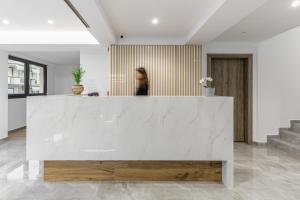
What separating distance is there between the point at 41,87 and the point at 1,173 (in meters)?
6.19

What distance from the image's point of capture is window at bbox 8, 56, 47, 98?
7297 mm

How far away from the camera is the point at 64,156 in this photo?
10.5ft

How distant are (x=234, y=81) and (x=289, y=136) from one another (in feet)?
6.02

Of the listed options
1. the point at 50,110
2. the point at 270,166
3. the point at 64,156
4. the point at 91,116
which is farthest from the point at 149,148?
the point at 270,166

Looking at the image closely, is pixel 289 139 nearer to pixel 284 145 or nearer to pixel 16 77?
pixel 284 145

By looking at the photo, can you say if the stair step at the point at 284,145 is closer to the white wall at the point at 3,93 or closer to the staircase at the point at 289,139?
the staircase at the point at 289,139

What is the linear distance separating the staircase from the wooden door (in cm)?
77

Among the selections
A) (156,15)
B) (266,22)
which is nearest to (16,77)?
(156,15)

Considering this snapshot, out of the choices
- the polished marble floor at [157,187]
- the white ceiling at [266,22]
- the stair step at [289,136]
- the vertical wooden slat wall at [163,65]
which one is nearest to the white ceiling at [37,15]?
the vertical wooden slat wall at [163,65]

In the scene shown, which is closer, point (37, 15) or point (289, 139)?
point (37, 15)

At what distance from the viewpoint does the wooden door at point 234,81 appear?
614cm

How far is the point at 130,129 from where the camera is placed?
3193 mm

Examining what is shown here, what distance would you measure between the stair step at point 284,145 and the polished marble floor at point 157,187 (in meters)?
0.84

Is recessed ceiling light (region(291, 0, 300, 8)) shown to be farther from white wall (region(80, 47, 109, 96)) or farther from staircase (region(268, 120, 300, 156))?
white wall (region(80, 47, 109, 96))
